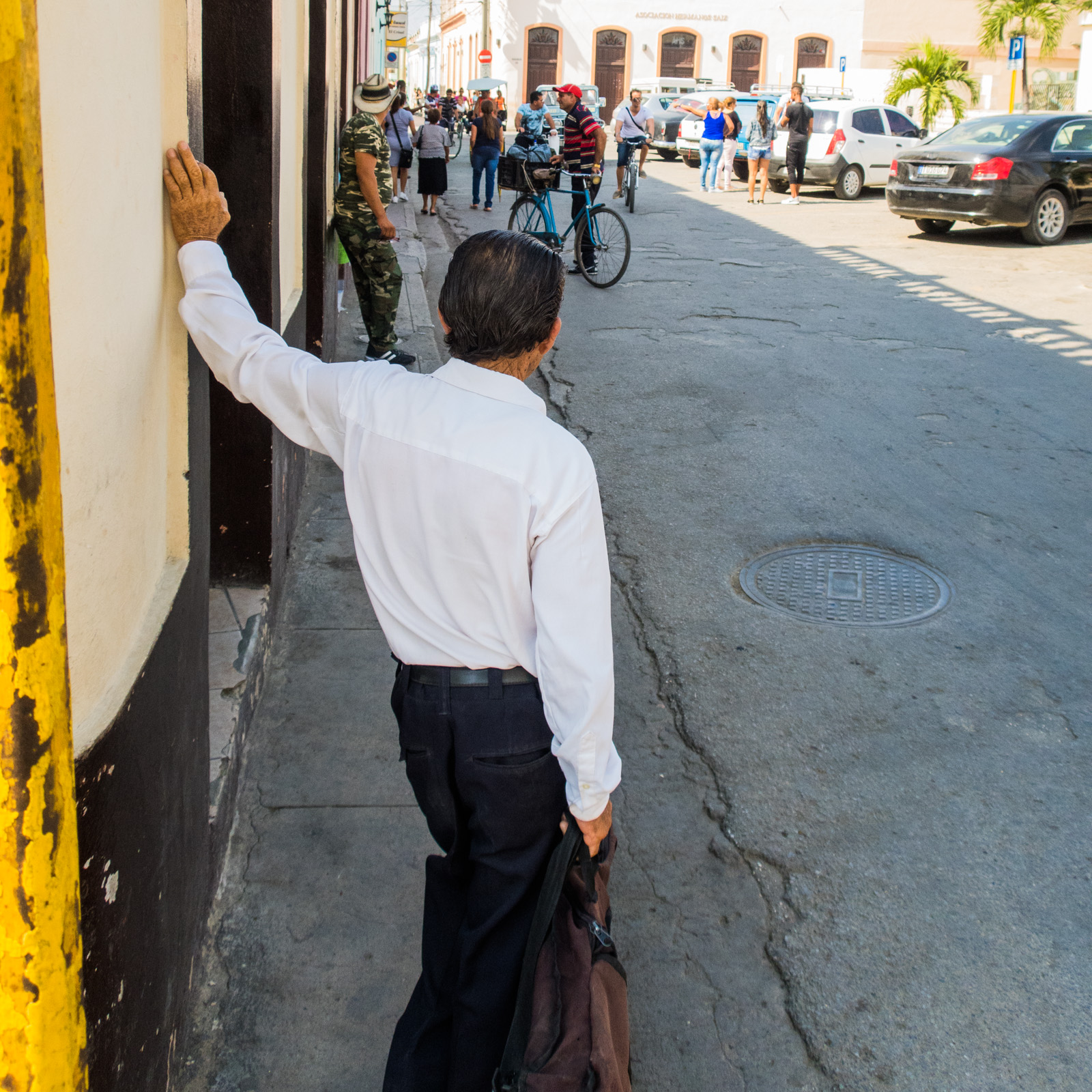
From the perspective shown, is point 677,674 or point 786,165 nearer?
point 677,674

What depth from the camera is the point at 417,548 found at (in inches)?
83.8

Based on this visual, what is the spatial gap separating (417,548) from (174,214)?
0.79 meters

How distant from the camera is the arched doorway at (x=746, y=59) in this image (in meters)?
50.9

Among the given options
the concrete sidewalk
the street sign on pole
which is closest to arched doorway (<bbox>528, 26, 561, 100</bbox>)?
the street sign on pole

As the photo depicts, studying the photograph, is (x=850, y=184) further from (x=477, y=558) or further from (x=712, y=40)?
(x=712, y=40)

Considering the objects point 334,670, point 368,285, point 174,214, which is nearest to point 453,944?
point 174,214

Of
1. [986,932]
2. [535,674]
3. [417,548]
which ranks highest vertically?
[417,548]

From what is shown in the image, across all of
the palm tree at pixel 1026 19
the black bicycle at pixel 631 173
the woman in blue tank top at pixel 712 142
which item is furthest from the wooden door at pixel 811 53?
the black bicycle at pixel 631 173

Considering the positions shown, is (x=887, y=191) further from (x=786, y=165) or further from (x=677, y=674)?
(x=677, y=674)

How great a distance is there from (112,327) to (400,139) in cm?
1523

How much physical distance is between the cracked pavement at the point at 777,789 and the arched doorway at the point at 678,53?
155ft

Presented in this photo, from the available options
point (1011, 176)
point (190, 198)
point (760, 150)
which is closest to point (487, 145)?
point (760, 150)

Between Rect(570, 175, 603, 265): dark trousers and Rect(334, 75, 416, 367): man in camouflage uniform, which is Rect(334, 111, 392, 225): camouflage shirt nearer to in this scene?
Rect(334, 75, 416, 367): man in camouflage uniform

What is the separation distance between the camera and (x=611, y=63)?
50.7 metres
